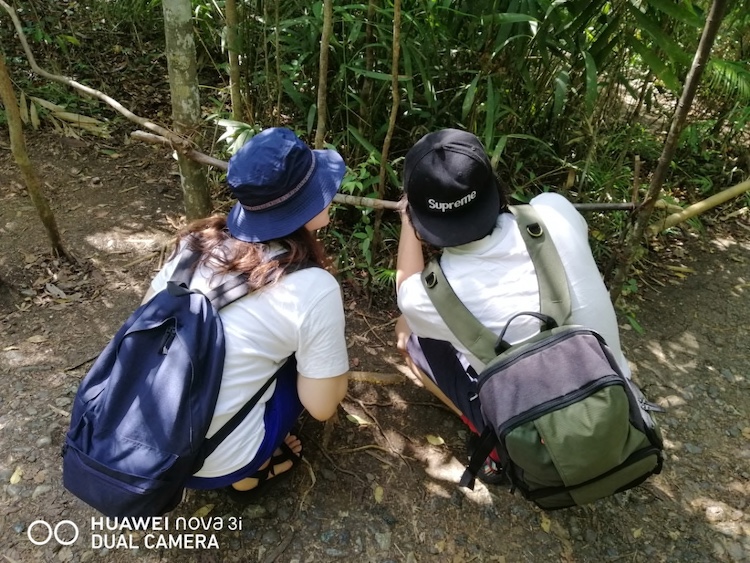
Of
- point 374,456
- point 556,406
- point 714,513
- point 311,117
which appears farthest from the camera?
point 311,117

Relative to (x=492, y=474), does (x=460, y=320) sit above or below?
above

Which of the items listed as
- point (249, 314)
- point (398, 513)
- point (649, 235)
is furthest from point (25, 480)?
point (649, 235)

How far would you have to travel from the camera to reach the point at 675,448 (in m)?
2.40

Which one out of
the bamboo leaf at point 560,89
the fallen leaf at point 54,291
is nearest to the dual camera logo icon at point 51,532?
the fallen leaf at point 54,291

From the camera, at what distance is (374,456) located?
2.26m

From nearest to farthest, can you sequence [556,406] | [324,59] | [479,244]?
[556,406] → [479,244] → [324,59]

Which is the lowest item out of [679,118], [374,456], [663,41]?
[374,456]

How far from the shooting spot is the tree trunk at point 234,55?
9.13ft

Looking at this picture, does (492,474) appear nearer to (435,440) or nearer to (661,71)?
(435,440)

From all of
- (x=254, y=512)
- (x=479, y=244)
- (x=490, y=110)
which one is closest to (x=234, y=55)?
(x=490, y=110)

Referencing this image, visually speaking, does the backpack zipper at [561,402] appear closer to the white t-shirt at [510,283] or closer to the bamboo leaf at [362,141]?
the white t-shirt at [510,283]

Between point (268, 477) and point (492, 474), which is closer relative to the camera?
point (268, 477)

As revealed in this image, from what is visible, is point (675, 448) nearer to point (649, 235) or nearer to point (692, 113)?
point (649, 235)

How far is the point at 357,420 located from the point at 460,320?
2.98ft
